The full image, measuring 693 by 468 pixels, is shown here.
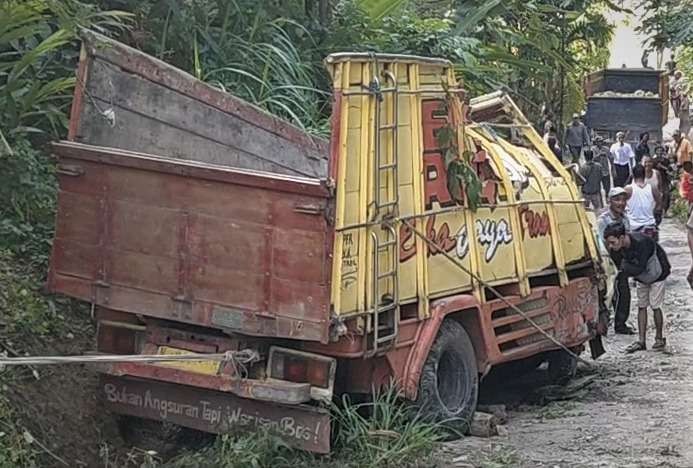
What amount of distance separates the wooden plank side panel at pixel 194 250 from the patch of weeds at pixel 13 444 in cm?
83

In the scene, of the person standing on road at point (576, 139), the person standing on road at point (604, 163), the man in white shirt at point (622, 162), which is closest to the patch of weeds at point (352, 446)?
the person standing on road at point (604, 163)

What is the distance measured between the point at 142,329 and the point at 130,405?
450mm

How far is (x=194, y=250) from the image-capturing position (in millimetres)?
6500

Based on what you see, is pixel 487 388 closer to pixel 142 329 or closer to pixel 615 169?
pixel 142 329

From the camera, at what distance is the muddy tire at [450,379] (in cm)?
711

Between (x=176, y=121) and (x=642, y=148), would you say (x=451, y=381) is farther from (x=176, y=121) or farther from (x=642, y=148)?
(x=642, y=148)

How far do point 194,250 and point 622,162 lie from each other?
57.6 ft

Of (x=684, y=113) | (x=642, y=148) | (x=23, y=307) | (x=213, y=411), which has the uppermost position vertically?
(x=684, y=113)

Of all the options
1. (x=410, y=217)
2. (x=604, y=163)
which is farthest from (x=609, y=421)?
(x=604, y=163)

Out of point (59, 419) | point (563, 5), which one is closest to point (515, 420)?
point (59, 419)

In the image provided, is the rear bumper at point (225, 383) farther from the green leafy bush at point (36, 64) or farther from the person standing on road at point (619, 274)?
the person standing on road at point (619, 274)

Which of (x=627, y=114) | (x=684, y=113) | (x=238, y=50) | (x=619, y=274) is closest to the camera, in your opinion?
(x=238, y=50)

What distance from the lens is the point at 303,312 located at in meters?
6.22

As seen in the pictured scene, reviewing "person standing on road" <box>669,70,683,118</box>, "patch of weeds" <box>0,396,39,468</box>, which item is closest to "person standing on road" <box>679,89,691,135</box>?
"person standing on road" <box>669,70,683,118</box>
